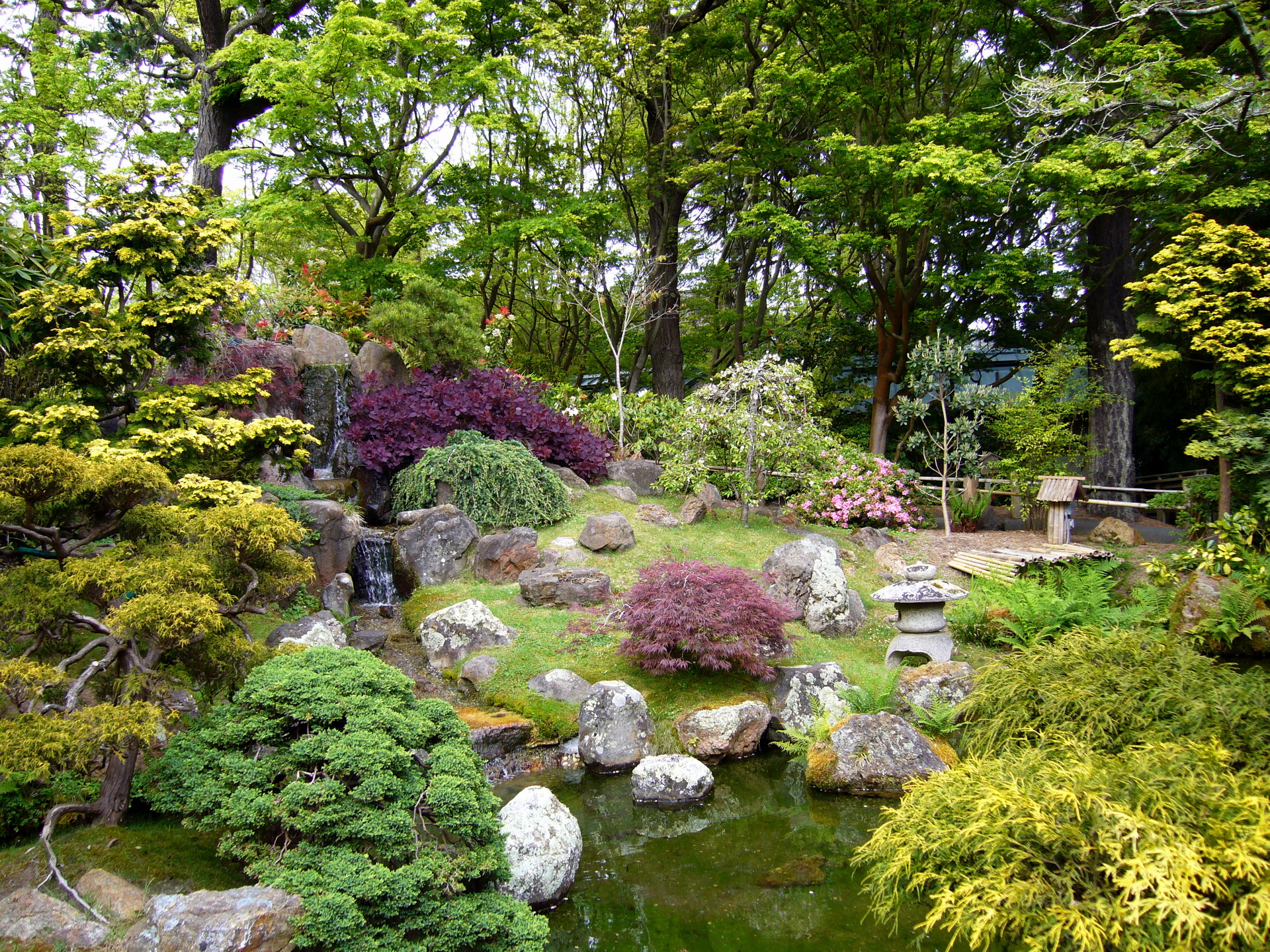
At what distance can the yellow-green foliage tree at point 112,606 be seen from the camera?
3311 mm

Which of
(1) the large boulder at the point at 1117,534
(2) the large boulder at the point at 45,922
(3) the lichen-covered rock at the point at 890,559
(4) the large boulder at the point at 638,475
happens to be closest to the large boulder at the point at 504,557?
(4) the large boulder at the point at 638,475

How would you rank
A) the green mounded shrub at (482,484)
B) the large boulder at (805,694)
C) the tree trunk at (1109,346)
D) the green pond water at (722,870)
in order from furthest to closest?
1. the tree trunk at (1109,346)
2. the green mounded shrub at (482,484)
3. the large boulder at (805,694)
4. the green pond water at (722,870)

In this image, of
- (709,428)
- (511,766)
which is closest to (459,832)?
(511,766)

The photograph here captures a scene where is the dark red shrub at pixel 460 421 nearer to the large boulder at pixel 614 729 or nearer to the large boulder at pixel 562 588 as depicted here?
the large boulder at pixel 562 588

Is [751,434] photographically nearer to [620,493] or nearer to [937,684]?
[620,493]

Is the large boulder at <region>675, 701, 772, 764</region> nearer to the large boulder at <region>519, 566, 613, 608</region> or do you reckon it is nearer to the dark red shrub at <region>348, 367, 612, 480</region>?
the large boulder at <region>519, 566, 613, 608</region>

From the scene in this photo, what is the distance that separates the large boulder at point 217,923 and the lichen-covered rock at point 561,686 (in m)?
3.54

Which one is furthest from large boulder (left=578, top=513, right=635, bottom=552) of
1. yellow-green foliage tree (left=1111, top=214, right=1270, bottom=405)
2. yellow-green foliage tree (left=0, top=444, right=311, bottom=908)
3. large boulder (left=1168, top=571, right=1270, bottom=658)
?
yellow-green foliage tree (left=1111, top=214, right=1270, bottom=405)

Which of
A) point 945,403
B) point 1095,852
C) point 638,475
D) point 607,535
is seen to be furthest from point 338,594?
point 945,403

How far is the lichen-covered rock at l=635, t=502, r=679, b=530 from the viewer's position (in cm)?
1102

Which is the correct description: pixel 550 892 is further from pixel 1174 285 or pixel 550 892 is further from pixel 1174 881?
pixel 1174 285

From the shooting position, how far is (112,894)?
326 cm

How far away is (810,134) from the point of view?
16250 millimetres

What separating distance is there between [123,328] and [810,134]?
14713mm
